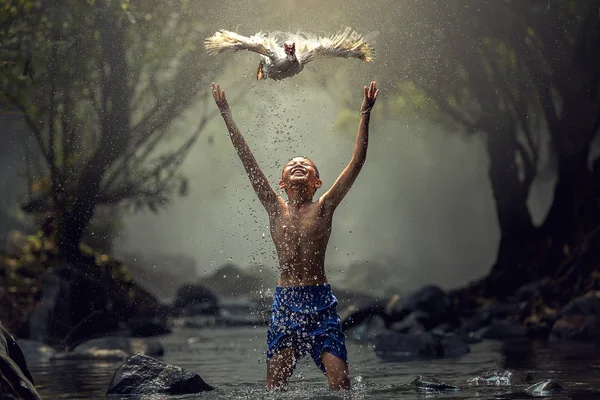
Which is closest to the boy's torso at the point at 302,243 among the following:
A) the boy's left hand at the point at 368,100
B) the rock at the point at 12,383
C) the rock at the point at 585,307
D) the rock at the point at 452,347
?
the boy's left hand at the point at 368,100

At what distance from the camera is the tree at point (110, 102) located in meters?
17.3

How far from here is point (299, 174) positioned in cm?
751

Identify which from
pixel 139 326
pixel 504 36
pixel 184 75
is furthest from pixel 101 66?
pixel 504 36

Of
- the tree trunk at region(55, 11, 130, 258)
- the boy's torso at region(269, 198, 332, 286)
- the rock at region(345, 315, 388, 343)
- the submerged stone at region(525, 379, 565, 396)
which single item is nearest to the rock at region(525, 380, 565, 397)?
the submerged stone at region(525, 379, 565, 396)

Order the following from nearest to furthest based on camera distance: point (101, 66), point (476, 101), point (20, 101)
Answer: point (20, 101) < point (101, 66) < point (476, 101)

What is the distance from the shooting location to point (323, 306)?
7.21 meters

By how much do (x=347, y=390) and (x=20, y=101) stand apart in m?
11.3

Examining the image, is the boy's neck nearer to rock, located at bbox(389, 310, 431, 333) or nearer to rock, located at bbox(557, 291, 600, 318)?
rock, located at bbox(557, 291, 600, 318)

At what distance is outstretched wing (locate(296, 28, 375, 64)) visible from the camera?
25.1 ft

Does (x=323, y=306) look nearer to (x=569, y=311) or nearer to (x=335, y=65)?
(x=569, y=311)

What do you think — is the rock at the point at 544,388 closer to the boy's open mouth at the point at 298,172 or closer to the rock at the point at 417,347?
the boy's open mouth at the point at 298,172

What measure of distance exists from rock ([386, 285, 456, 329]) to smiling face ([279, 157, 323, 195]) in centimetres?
1096

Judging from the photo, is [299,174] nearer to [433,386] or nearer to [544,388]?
[433,386]

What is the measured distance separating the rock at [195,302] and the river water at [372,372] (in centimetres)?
970
